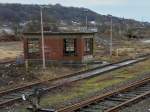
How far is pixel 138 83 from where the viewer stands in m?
26.3

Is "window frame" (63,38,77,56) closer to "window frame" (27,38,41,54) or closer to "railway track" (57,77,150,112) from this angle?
"window frame" (27,38,41,54)

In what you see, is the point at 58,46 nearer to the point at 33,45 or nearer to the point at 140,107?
the point at 33,45

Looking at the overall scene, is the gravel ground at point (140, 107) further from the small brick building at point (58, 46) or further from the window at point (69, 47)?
the window at point (69, 47)

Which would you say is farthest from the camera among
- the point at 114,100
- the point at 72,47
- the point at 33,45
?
the point at 33,45

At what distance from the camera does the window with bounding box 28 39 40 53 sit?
40013 mm

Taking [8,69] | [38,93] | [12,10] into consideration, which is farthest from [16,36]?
[12,10]

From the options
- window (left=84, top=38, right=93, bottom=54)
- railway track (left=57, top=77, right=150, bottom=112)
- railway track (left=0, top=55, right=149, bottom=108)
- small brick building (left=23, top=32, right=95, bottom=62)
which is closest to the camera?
railway track (left=57, top=77, right=150, bottom=112)

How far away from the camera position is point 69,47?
4044cm

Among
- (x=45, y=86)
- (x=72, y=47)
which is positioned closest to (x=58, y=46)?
(x=72, y=47)

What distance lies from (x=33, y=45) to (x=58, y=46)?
2.30m

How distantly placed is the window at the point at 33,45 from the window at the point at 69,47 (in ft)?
8.23

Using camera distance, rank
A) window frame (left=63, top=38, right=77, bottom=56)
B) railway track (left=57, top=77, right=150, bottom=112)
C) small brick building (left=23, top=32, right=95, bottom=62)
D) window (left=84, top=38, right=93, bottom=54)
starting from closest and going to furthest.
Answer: railway track (left=57, top=77, right=150, bottom=112) → small brick building (left=23, top=32, right=95, bottom=62) → window frame (left=63, top=38, right=77, bottom=56) → window (left=84, top=38, right=93, bottom=54)

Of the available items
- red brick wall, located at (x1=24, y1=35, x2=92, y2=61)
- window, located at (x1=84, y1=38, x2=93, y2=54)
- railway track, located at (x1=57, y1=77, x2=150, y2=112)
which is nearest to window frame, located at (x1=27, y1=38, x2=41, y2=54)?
red brick wall, located at (x1=24, y1=35, x2=92, y2=61)

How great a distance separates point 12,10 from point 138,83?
15649cm
